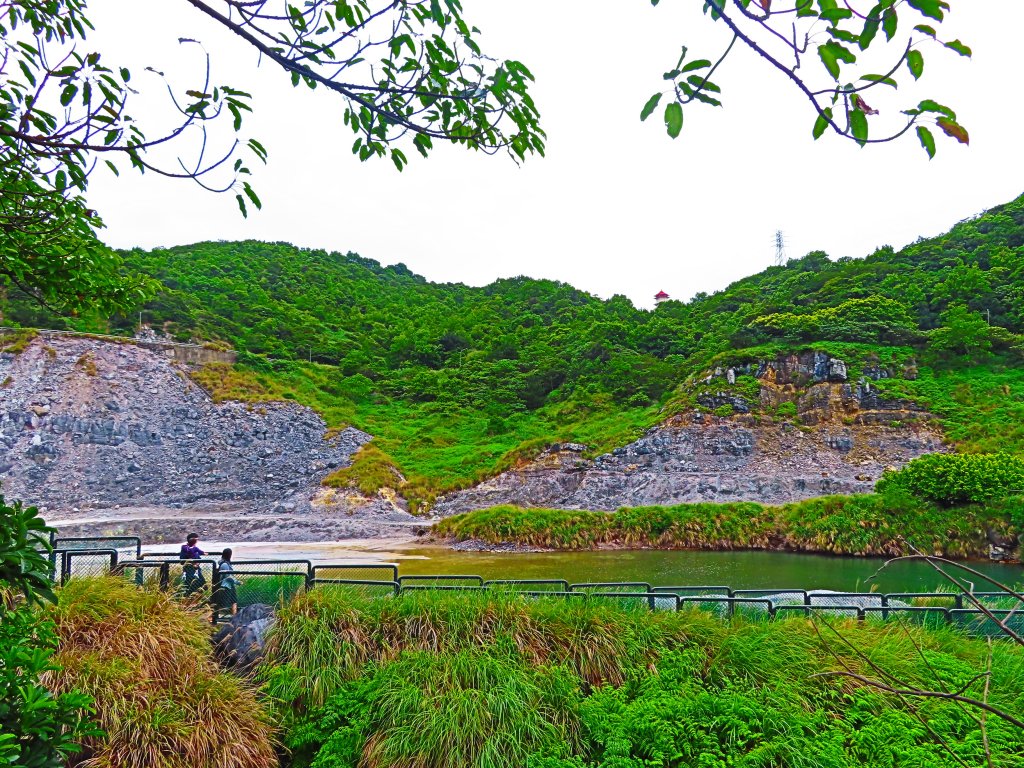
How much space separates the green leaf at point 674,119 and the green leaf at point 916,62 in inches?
26.1

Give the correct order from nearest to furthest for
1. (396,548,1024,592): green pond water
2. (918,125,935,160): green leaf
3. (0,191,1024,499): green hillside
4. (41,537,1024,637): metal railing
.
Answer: (918,125,935,160): green leaf, (41,537,1024,637): metal railing, (396,548,1024,592): green pond water, (0,191,1024,499): green hillside

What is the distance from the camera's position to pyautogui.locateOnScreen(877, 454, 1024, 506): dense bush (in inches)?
859

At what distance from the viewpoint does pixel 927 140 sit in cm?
178

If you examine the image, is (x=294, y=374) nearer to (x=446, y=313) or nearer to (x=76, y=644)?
(x=446, y=313)

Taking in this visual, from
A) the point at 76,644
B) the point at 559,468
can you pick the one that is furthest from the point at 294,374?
the point at 76,644

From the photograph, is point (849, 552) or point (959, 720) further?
point (849, 552)

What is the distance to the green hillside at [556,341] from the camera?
35.1 m

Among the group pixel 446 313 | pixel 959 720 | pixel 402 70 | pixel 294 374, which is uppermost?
pixel 446 313

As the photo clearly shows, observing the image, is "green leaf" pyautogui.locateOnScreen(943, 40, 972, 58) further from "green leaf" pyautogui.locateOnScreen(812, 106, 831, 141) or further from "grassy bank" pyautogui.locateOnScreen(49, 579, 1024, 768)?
"grassy bank" pyautogui.locateOnScreen(49, 579, 1024, 768)

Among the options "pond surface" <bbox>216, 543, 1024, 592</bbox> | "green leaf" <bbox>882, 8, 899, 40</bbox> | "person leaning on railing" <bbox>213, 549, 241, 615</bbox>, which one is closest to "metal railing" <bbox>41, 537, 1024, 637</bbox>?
"person leaning on railing" <bbox>213, 549, 241, 615</bbox>

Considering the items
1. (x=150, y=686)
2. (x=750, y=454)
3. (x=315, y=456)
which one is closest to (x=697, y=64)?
(x=150, y=686)

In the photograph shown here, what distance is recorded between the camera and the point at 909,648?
617cm

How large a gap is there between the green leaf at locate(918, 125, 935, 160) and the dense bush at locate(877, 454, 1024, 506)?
2636 cm

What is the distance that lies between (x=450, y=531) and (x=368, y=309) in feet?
175
